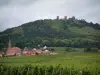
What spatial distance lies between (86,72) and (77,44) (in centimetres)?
8909

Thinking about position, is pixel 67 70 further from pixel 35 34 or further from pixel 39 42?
pixel 35 34

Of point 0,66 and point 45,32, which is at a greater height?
point 45,32

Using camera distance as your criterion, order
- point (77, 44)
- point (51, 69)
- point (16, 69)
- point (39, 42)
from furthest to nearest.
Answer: point (39, 42)
point (77, 44)
point (16, 69)
point (51, 69)

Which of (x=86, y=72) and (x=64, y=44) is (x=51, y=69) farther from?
(x=64, y=44)

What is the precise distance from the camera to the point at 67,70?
3706 centimetres

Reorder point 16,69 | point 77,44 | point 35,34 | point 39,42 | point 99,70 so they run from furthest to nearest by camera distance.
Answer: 1. point 35,34
2. point 39,42
3. point 77,44
4. point 16,69
5. point 99,70

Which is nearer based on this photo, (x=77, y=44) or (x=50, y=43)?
(x=77, y=44)

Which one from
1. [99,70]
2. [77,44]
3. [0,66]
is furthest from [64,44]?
[99,70]

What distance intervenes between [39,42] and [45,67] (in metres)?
110

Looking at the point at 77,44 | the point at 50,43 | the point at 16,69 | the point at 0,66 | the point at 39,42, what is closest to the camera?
the point at 16,69

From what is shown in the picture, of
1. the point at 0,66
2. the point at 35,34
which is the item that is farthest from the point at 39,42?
the point at 0,66

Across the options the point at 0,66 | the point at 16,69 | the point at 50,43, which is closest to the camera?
the point at 16,69

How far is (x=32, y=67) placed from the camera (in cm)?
4081

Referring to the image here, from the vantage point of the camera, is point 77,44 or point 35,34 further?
point 35,34
